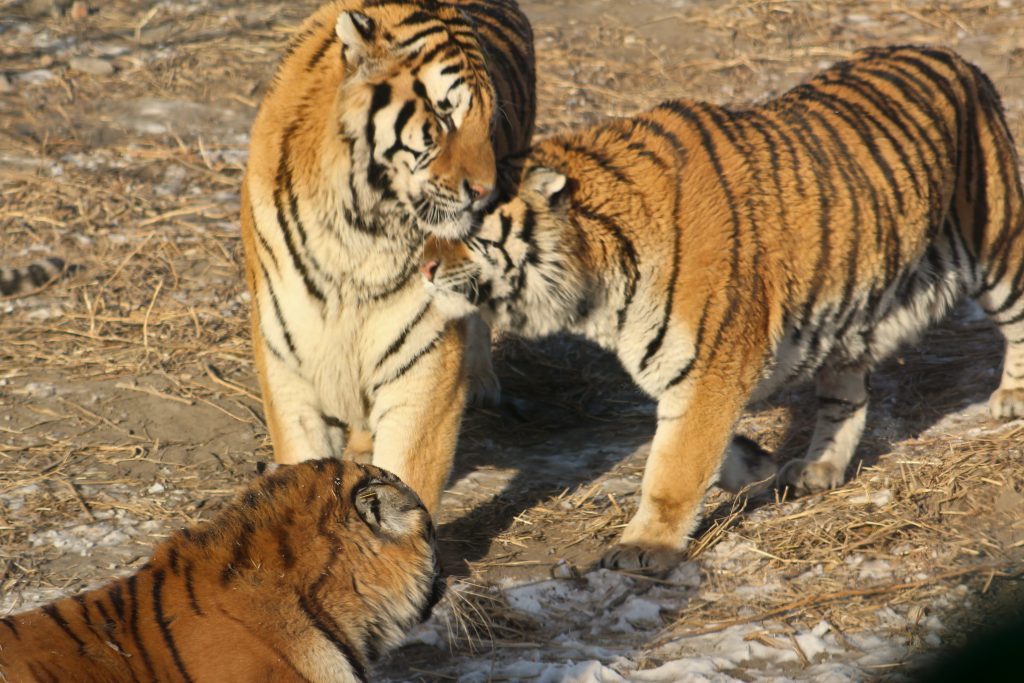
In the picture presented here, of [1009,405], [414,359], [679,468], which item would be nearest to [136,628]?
[414,359]

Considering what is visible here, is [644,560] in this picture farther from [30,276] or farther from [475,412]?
[30,276]

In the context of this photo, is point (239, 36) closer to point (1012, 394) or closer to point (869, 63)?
point (869, 63)

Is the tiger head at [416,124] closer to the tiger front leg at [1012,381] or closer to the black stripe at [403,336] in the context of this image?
the black stripe at [403,336]

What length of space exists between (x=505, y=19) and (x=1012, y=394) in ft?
8.72

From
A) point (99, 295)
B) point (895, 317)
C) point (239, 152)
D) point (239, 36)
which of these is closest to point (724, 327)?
point (895, 317)

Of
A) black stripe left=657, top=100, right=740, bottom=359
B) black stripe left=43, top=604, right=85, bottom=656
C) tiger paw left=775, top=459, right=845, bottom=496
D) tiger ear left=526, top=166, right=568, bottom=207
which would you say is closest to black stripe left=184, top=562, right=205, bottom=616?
black stripe left=43, top=604, right=85, bottom=656

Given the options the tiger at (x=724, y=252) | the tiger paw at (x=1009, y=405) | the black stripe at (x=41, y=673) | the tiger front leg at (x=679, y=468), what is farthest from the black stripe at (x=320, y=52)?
the tiger paw at (x=1009, y=405)

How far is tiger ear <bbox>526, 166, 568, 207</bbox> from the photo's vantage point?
345 cm

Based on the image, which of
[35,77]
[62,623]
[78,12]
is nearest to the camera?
[62,623]

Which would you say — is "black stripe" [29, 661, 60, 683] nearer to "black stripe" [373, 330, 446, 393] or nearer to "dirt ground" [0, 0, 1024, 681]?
"dirt ground" [0, 0, 1024, 681]

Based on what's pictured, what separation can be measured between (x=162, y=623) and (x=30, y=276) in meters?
3.75

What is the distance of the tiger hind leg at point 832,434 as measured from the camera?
4.36 m

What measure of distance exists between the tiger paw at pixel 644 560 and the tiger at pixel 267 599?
3.58ft

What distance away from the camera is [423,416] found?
3709 mm
